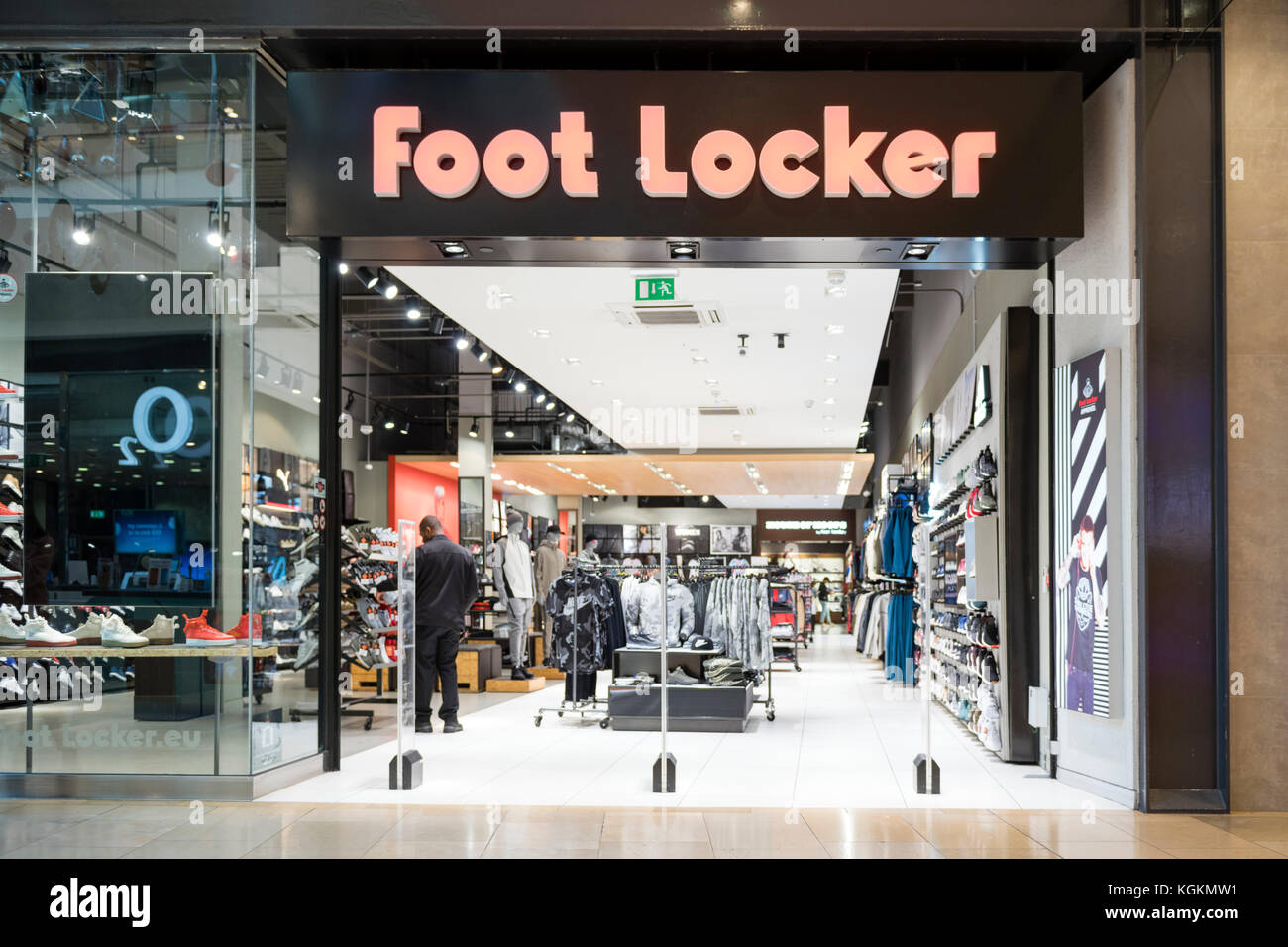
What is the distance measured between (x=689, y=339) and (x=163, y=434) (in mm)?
5096

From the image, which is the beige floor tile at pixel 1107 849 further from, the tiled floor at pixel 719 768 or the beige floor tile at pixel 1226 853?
the tiled floor at pixel 719 768

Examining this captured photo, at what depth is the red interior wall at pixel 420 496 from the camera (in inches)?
709

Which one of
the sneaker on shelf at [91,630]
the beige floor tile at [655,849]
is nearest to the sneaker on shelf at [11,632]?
the sneaker on shelf at [91,630]

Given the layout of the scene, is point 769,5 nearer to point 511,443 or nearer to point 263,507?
point 263,507

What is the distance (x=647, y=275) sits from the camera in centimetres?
812

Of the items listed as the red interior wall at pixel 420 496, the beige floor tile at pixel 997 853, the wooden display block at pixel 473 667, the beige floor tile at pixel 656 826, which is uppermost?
the red interior wall at pixel 420 496

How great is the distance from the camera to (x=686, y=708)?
8.75m

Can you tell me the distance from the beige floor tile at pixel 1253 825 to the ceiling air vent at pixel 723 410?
30.4 ft

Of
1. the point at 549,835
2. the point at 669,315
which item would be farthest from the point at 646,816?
the point at 669,315

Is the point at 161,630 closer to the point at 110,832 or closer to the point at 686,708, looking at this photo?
the point at 110,832
